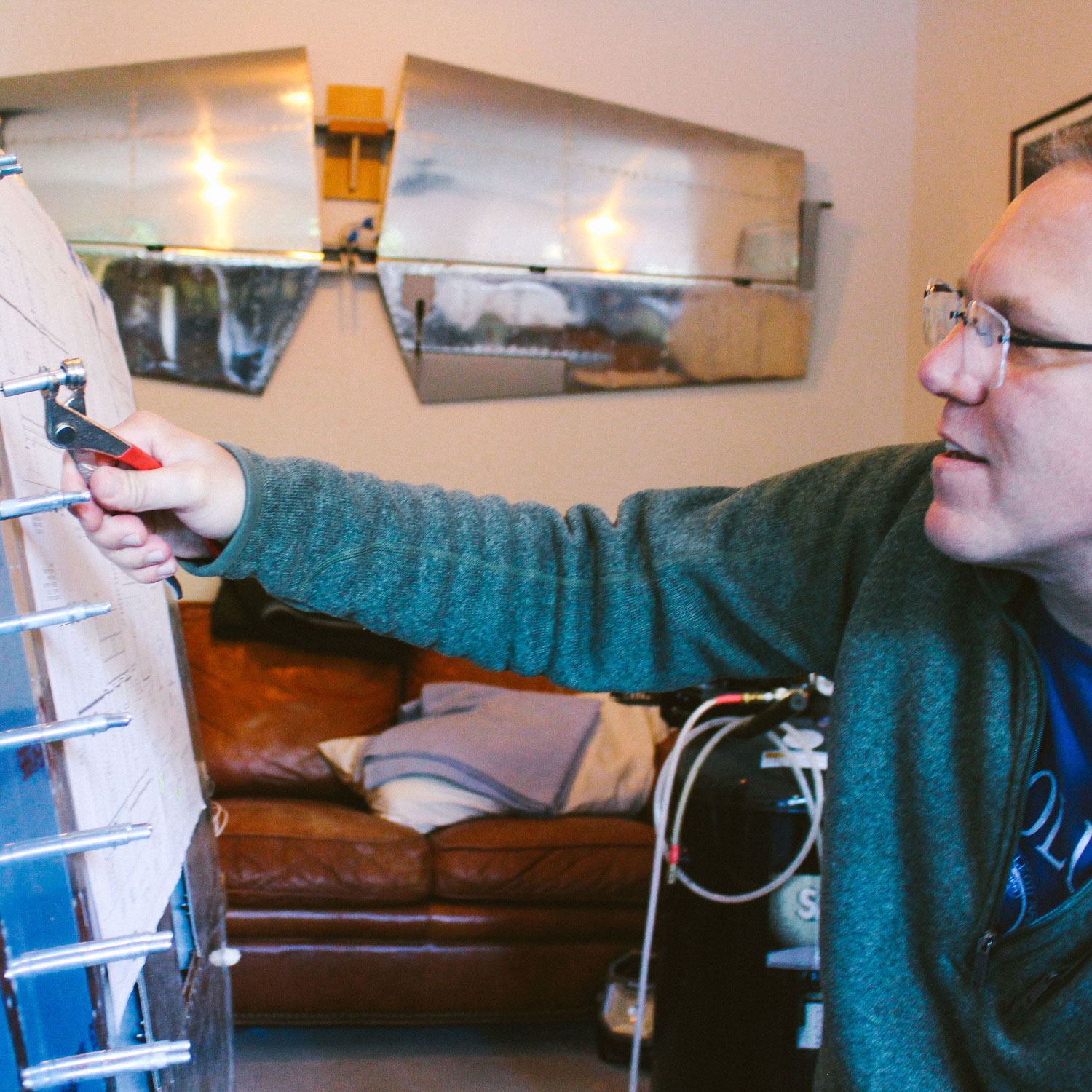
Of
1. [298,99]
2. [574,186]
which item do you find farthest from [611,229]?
[298,99]

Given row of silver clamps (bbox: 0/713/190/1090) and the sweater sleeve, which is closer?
row of silver clamps (bbox: 0/713/190/1090)

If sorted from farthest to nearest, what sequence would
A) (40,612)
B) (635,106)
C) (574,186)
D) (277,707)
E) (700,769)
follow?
(635,106) → (574,186) → (277,707) → (700,769) → (40,612)

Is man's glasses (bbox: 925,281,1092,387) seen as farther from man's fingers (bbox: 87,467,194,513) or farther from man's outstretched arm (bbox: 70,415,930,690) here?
man's fingers (bbox: 87,467,194,513)

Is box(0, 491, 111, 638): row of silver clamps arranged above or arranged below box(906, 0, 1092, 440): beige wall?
below

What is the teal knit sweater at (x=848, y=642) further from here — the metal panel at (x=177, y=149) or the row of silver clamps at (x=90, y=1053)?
the metal panel at (x=177, y=149)

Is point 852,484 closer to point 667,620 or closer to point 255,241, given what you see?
point 667,620

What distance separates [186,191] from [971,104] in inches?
84.3

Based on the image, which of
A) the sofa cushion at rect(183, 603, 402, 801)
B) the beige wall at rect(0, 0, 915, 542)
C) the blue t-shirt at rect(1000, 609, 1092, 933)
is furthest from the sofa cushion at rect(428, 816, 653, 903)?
the blue t-shirt at rect(1000, 609, 1092, 933)

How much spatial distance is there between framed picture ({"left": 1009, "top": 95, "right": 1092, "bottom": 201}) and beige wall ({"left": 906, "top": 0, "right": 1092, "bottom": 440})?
0.03 metres

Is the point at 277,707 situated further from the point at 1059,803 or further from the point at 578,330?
the point at 1059,803

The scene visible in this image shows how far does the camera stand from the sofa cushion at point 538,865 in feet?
6.86

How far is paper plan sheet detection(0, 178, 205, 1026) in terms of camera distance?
61 centimetres

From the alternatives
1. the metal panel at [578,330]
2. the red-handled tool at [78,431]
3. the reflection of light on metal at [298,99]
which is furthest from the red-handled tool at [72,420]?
the reflection of light on metal at [298,99]

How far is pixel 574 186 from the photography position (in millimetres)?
Answer: 2883
